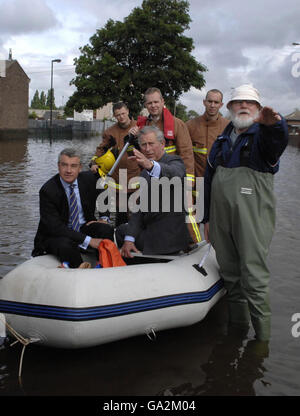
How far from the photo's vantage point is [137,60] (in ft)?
109

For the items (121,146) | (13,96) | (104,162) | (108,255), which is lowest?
(108,255)

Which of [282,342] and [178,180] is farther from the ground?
[178,180]

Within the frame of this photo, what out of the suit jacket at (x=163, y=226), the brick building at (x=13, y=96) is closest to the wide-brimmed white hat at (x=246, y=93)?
the suit jacket at (x=163, y=226)

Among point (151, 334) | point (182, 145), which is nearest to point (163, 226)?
point (151, 334)

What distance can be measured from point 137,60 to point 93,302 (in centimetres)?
3147

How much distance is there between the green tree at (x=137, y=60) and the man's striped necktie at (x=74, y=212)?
27.7 metres

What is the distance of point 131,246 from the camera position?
4730 millimetres

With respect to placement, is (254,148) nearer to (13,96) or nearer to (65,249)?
(65,249)

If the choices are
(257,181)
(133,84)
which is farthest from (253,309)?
(133,84)

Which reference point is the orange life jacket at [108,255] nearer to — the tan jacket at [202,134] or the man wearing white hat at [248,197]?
the man wearing white hat at [248,197]

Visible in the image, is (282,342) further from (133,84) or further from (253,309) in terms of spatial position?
(133,84)
